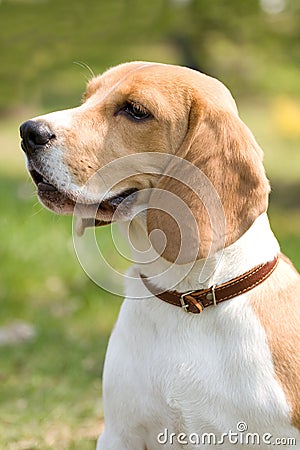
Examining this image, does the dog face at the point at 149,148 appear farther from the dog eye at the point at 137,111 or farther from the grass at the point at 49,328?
the grass at the point at 49,328

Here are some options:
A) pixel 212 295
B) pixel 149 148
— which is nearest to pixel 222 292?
pixel 212 295

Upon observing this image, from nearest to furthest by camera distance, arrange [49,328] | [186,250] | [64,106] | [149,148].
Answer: [186,250], [149,148], [49,328], [64,106]

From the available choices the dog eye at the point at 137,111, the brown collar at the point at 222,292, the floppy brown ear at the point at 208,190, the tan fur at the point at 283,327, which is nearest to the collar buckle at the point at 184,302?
the brown collar at the point at 222,292

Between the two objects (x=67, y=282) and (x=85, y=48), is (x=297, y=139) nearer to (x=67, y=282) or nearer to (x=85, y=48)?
(x=85, y=48)

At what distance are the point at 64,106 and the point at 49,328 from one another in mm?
11526

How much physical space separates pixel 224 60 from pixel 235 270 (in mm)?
12555

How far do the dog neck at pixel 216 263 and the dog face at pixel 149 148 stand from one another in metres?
0.10

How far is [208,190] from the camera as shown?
3.15 m

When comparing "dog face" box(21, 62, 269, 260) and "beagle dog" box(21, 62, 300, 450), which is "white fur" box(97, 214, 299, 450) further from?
"dog face" box(21, 62, 269, 260)

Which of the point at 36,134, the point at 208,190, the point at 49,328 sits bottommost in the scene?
the point at 49,328

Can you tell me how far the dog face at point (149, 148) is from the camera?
3.13 metres

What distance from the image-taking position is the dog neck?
3215 mm

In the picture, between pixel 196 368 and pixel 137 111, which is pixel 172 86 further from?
pixel 196 368

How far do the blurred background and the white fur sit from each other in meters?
0.77
